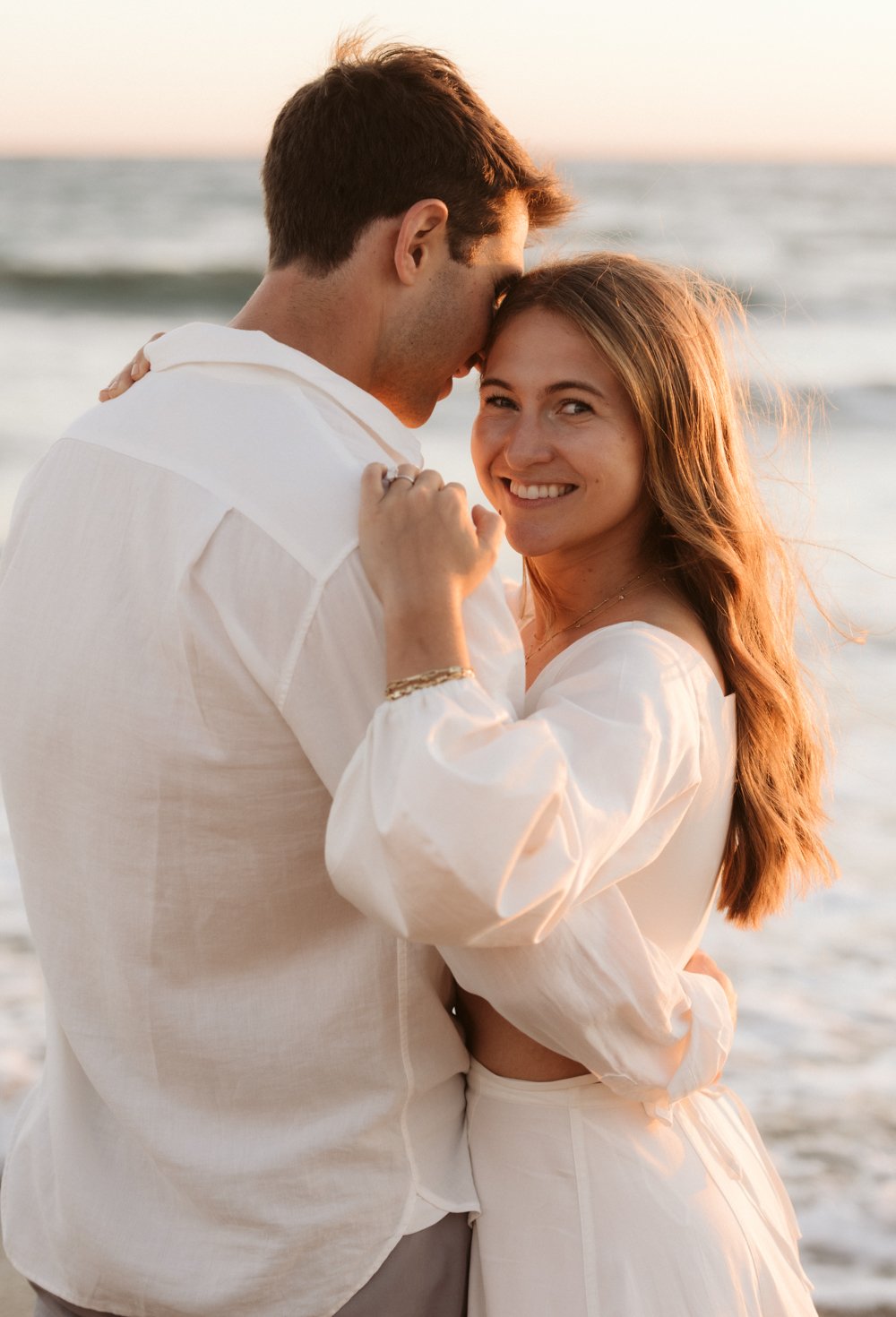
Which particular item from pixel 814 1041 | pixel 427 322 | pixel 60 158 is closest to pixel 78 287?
pixel 60 158

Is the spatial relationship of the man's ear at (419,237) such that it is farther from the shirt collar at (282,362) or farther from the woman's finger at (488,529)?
the woman's finger at (488,529)

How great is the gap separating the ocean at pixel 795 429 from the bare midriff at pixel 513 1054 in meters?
1.01

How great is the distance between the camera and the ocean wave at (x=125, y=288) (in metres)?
17.6

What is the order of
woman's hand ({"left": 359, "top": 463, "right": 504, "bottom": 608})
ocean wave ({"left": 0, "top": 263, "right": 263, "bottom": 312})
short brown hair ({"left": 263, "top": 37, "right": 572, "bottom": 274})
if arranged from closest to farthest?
woman's hand ({"left": 359, "top": 463, "right": 504, "bottom": 608}) < short brown hair ({"left": 263, "top": 37, "right": 572, "bottom": 274}) < ocean wave ({"left": 0, "top": 263, "right": 263, "bottom": 312})

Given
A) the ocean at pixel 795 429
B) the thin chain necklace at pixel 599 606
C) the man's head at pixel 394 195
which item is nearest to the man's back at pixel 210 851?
the man's head at pixel 394 195

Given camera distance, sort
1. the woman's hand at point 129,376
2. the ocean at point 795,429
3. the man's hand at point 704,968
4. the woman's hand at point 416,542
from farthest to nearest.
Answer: the ocean at point 795,429 → the man's hand at point 704,968 → the woman's hand at point 129,376 → the woman's hand at point 416,542

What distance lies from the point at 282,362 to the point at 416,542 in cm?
35

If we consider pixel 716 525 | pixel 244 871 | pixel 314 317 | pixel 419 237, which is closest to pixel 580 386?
pixel 716 525

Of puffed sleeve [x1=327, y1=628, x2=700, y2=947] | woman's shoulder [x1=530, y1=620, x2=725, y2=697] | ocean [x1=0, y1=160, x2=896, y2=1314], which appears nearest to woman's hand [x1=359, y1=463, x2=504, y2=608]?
puffed sleeve [x1=327, y1=628, x2=700, y2=947]

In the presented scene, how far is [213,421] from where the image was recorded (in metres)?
1.64

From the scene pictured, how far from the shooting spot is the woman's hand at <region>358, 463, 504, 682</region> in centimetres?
151

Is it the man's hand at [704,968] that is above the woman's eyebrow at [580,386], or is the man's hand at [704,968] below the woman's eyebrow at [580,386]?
below

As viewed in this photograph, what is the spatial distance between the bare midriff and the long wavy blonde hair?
0.56 metres

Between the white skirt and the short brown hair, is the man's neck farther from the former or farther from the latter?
the white skirt
